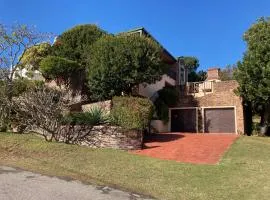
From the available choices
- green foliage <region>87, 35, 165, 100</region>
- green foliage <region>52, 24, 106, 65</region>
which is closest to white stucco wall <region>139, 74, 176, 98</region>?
green foliage <region>87, 35, 165, 100</region>

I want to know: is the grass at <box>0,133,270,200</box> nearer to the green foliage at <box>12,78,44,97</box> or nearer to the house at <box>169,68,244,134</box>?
the green foliage at <box>12,78,44,97</box>

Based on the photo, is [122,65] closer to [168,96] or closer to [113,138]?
[113,138]

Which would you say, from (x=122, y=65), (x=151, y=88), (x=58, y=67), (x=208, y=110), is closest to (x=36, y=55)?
(x=58, y=67)

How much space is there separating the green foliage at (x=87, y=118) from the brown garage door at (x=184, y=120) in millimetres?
11376

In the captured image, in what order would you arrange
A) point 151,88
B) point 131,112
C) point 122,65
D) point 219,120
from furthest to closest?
point 151,88 → point 219,120 → point 122,65 → point 131,112

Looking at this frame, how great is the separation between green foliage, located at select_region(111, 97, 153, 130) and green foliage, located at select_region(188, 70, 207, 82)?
24001 millimetres

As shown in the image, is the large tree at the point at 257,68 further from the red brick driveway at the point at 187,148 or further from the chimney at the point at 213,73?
the chimney at the point at 213,73

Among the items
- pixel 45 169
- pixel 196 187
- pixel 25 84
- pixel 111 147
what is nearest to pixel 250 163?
pixel 196 187

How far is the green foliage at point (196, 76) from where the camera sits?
43.1 meters

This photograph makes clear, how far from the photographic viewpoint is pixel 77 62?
84.2 ft

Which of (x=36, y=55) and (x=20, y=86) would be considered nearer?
(x=20, y=86)

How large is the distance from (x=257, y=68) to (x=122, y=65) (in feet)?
30.6

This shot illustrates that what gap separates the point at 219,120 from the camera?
2688 cm

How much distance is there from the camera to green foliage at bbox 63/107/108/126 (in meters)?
18.0
